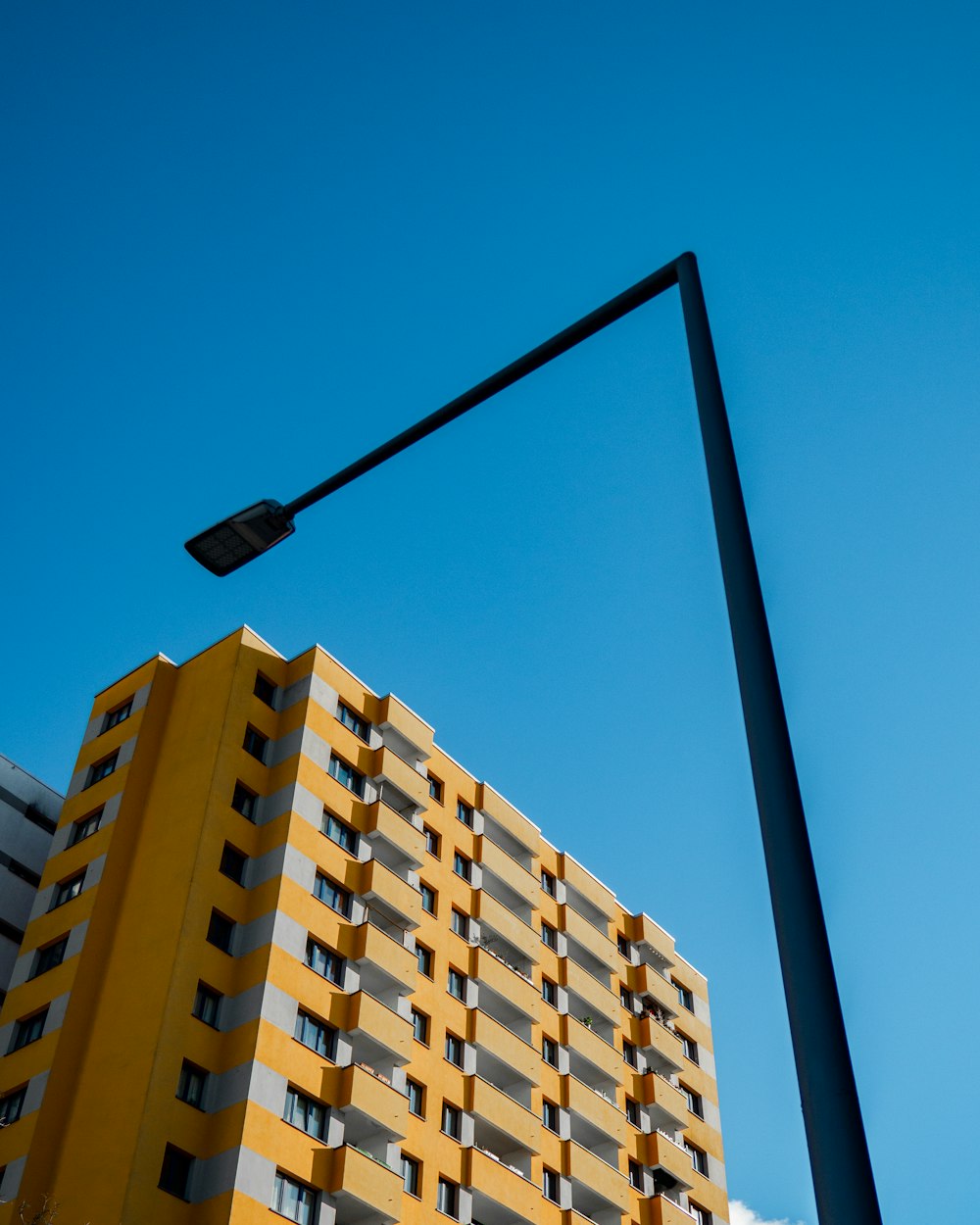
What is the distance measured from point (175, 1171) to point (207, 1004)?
5098 millimetres

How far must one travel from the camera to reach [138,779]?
46938 mm

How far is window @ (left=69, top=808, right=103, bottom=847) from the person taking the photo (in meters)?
46.9

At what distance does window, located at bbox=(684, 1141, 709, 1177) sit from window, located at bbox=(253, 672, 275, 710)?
27440 mm

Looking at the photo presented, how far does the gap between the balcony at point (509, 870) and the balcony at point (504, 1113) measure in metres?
9.31

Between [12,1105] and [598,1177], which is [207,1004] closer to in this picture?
[12,1105]

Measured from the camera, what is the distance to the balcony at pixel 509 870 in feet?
177

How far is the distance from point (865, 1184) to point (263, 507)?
5.63 metres

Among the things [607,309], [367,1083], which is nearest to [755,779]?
[607,309]

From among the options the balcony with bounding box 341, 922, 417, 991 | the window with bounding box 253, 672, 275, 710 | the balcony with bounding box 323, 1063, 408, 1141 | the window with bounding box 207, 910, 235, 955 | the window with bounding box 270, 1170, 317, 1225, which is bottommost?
the window with bounding box 270, 1170, 317, 1225

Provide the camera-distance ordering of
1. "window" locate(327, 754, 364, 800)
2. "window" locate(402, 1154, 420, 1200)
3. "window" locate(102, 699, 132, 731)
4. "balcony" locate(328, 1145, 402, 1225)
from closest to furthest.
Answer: "balcony" locate(328, 1145, 402, 1225) < "window" locate(402, 1154, 420, 1200) < "window" locate(327, 754, 364, 800) < "window" locate(102, 699, 132, 731)

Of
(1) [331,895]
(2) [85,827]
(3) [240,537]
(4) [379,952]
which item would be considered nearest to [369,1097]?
(4) [379,952]

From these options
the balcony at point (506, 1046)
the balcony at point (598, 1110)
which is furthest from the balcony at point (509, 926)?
the balcony at point (598, 1110)

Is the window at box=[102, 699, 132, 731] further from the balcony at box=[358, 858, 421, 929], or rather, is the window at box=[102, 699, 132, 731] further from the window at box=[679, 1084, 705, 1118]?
the window at box=[679, 1084, 705, 1118]

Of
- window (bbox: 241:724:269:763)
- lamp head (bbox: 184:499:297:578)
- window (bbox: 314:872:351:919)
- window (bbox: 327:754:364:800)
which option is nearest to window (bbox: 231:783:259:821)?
window (bbox: 241:724:269:763)
